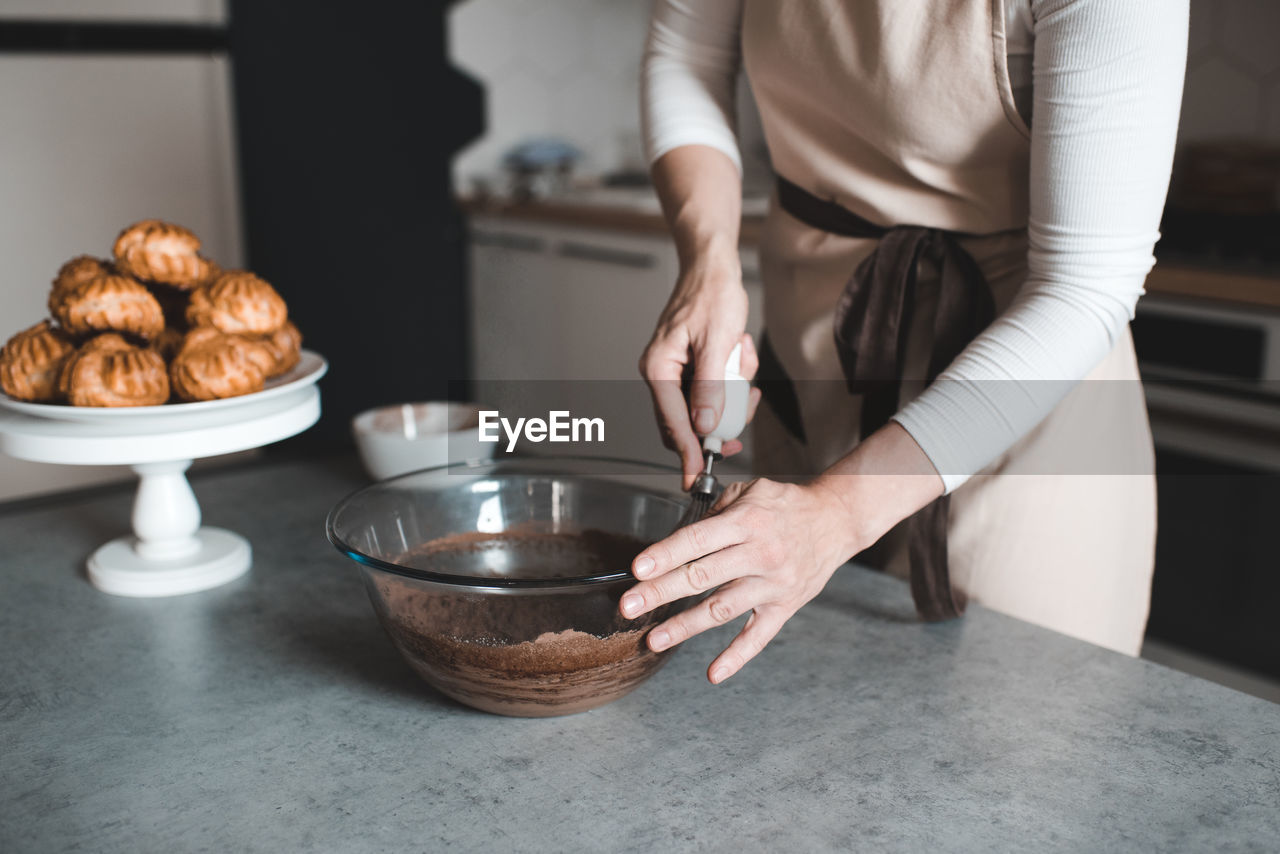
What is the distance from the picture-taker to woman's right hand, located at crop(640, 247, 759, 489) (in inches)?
31.8

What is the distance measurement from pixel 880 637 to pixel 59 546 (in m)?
0.71

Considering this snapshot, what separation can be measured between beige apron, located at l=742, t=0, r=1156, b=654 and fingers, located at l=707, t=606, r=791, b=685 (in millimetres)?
326

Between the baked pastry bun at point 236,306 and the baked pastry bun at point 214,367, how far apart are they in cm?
3

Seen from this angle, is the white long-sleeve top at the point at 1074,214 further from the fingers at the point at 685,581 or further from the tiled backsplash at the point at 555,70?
the tiled backsplash at the point at 555,70

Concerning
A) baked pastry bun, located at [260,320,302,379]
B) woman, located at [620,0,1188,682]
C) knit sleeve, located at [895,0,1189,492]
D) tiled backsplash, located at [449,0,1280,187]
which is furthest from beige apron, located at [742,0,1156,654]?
tiled backsplash, located at [449,0,1280,187]

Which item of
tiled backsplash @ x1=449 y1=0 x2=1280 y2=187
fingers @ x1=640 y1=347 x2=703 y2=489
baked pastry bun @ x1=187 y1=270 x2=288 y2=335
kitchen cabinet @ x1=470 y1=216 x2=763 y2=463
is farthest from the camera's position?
tiled backsplash @ x1=449 y1=0 x2=1280 y2=187

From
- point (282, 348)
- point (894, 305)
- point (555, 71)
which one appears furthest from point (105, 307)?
point (555, 71)

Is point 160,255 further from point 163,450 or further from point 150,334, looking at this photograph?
point 163,450

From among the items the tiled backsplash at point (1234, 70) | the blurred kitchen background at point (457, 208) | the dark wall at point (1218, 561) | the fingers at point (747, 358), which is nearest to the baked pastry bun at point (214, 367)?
the fingers at point (747, 358)

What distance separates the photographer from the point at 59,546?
961 mm

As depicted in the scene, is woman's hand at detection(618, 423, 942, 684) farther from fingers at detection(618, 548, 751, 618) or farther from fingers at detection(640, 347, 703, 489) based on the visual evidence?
fingers at detection(640, 347, 703, 489)

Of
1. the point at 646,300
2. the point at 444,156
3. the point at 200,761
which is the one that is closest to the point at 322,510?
the point at 200,761

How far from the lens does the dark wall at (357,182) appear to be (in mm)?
2506

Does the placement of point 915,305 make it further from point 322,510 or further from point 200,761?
point 200,761
